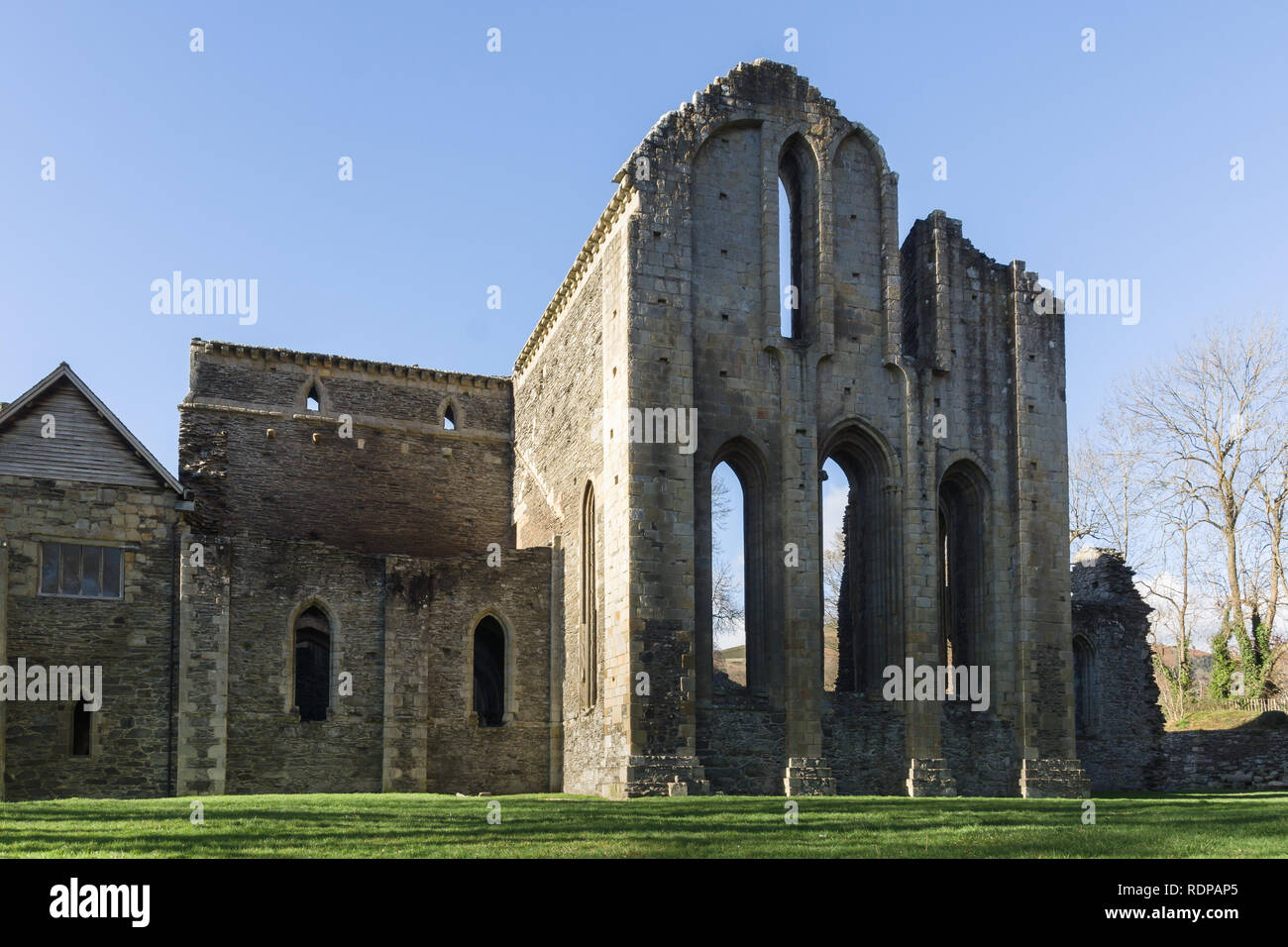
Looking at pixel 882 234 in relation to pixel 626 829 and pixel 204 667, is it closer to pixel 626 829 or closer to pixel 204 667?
pixel 626 829

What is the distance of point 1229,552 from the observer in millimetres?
38062

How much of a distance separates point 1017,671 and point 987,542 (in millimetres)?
2713

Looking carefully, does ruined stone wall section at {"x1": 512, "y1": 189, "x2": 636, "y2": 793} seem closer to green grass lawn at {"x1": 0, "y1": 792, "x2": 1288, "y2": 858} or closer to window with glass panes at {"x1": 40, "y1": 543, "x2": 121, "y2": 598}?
green grass lawn at {"x1": 0, "y1": 792, "x2": 1288, "y2": 858}

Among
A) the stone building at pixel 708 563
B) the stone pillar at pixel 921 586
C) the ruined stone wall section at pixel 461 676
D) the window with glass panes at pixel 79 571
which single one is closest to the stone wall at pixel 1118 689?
the stone building at pixel 708 563

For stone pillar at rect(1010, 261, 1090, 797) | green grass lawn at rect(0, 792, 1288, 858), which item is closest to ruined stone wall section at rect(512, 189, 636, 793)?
green grass lawn at rect(0, 792, 1288, 858)

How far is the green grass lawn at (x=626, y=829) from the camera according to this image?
39.6ft

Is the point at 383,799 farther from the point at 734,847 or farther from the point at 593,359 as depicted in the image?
the point at 593,359

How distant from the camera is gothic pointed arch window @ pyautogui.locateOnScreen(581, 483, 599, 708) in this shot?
24.9 metres

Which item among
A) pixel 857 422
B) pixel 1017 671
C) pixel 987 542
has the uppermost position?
pixel 857 422

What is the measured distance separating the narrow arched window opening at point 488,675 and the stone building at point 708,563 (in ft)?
13.4

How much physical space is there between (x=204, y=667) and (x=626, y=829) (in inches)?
543
